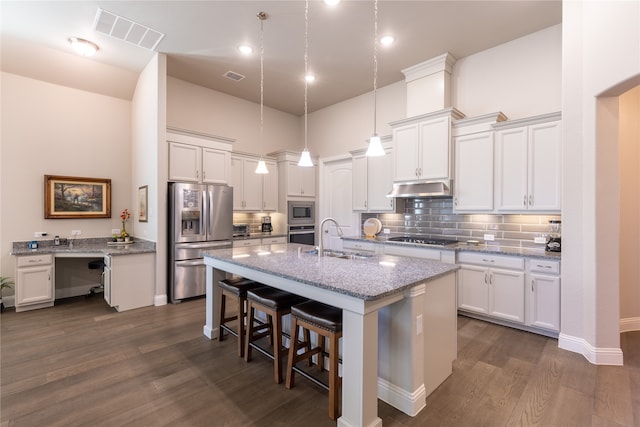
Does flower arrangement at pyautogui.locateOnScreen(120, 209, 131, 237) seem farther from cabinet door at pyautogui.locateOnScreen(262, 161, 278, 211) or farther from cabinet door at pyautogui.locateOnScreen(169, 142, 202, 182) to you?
cabinet door at pyautogui.locateOnScreen(262, 161, 278, 211)

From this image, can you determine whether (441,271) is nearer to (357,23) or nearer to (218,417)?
(218,417)

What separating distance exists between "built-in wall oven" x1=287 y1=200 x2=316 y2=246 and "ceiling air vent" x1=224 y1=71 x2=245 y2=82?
2.39 metres

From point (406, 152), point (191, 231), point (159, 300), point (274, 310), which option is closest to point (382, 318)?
point (274, 310)

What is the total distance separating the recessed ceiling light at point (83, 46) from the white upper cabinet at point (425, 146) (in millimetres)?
4183

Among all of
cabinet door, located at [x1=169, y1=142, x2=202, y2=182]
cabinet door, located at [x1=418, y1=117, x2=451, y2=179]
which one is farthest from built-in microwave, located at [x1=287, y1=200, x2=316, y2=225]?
cabinet door, located at [x1=418, y1=117, x2=451, y2=179]

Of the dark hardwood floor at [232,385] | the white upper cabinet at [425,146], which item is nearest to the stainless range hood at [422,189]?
the white upper cabinet at [425,146]

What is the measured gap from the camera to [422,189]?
409cm

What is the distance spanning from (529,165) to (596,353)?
1.95 m

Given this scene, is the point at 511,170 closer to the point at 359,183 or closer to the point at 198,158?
the point at 359,183

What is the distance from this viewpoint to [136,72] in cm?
460

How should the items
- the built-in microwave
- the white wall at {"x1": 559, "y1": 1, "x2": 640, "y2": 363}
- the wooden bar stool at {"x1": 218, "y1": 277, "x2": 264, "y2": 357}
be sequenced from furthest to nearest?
1. the built-in microwave
2. the wooden bar stool at {"x1": 218, "y1": 277, "x2": 264, "y2": 357}
3. the white wall at {"x1": 559, "y1": 1, "x2": 640, "y2": 363}

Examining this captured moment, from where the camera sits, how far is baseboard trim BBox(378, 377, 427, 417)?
1931mm

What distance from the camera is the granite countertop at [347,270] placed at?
1.73 meters

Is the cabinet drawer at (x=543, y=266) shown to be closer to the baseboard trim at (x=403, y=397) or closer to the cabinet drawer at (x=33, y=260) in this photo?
the baseboard trim at (x=403, y=397)
